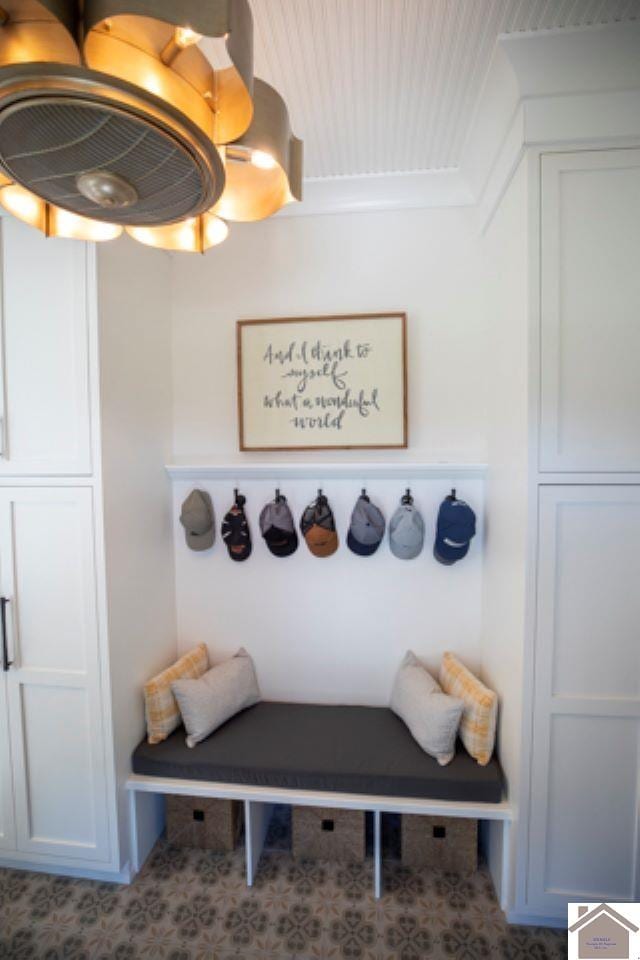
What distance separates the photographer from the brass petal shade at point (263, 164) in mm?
750

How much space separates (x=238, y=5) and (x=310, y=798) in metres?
2.05

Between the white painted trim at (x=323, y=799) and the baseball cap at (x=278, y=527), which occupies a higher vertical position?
the baseball cap at (x=278, y=527)

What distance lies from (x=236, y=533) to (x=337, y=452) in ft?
1.89

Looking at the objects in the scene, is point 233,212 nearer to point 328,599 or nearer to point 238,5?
point 238,5

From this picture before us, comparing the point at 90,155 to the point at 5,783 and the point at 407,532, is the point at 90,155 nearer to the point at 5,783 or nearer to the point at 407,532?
the point at 407,532

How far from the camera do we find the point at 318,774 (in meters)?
1.48

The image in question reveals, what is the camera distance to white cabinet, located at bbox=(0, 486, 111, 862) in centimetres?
147

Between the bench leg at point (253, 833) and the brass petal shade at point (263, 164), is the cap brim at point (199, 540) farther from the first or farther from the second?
the brass petal shade at point (263, 164)

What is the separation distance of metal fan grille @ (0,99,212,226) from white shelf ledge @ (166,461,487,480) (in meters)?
1.06

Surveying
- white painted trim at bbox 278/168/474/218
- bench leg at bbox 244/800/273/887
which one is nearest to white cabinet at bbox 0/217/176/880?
bench leg at bbox 244/800/273/887

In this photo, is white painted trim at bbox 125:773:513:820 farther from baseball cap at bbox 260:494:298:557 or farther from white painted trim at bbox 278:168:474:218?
white painted trim at bbox 278:168:474:218

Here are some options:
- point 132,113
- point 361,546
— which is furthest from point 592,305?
point 132,113

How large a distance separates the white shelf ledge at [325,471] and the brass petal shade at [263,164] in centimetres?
98

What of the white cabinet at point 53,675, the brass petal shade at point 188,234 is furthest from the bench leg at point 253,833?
the brass petal shade at point 188,234
